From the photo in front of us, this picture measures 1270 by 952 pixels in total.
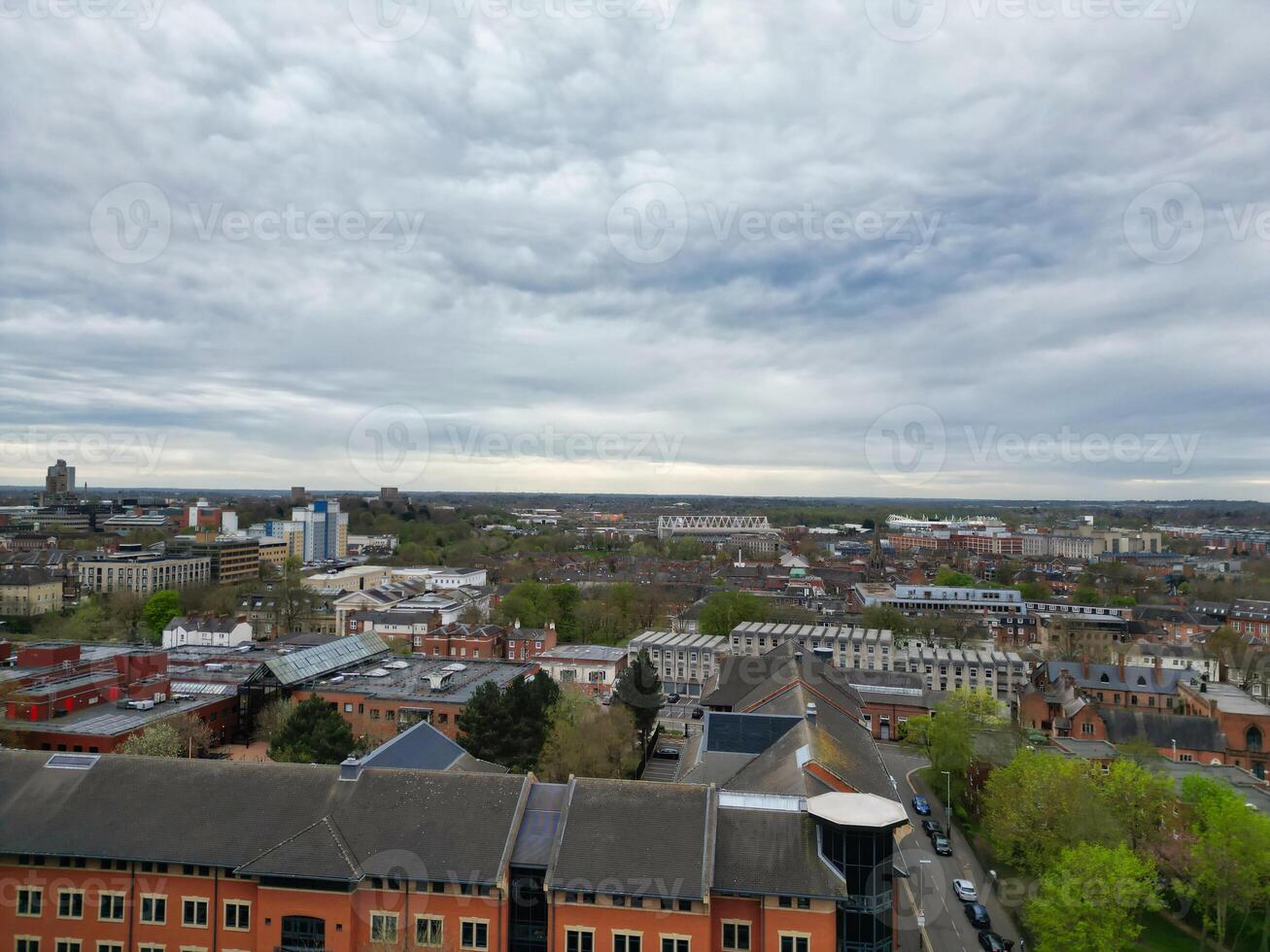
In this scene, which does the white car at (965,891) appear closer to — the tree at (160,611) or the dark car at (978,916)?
the dark car at (978,916)

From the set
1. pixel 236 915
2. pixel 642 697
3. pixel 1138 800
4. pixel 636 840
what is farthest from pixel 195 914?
pixel 1138 800

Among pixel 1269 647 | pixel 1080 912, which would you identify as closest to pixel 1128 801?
pixel 1080 912

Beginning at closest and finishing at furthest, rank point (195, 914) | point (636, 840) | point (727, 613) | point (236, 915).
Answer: point (636, 840), point (236, 915), point (195, 914), point (727, 613)

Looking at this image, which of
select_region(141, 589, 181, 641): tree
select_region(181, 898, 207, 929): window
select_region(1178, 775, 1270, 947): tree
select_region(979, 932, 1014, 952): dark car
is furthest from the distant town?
select_region(979, 932, 1014, 952): dark car

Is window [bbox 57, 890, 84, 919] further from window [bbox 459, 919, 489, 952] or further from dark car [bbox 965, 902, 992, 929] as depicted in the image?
dark car [bbox 965, 902, 992, 929]

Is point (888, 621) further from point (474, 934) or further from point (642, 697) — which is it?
point (474, 934)

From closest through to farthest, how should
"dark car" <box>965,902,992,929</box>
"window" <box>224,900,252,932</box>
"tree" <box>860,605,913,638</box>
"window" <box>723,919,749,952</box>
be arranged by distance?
"window" <box>723,919,749,952</box> < "window" <box>224,900,252,932</box> < "dark car" <box>965,902,992,929</box> < "tree" <box>860,605,913,638</box>
